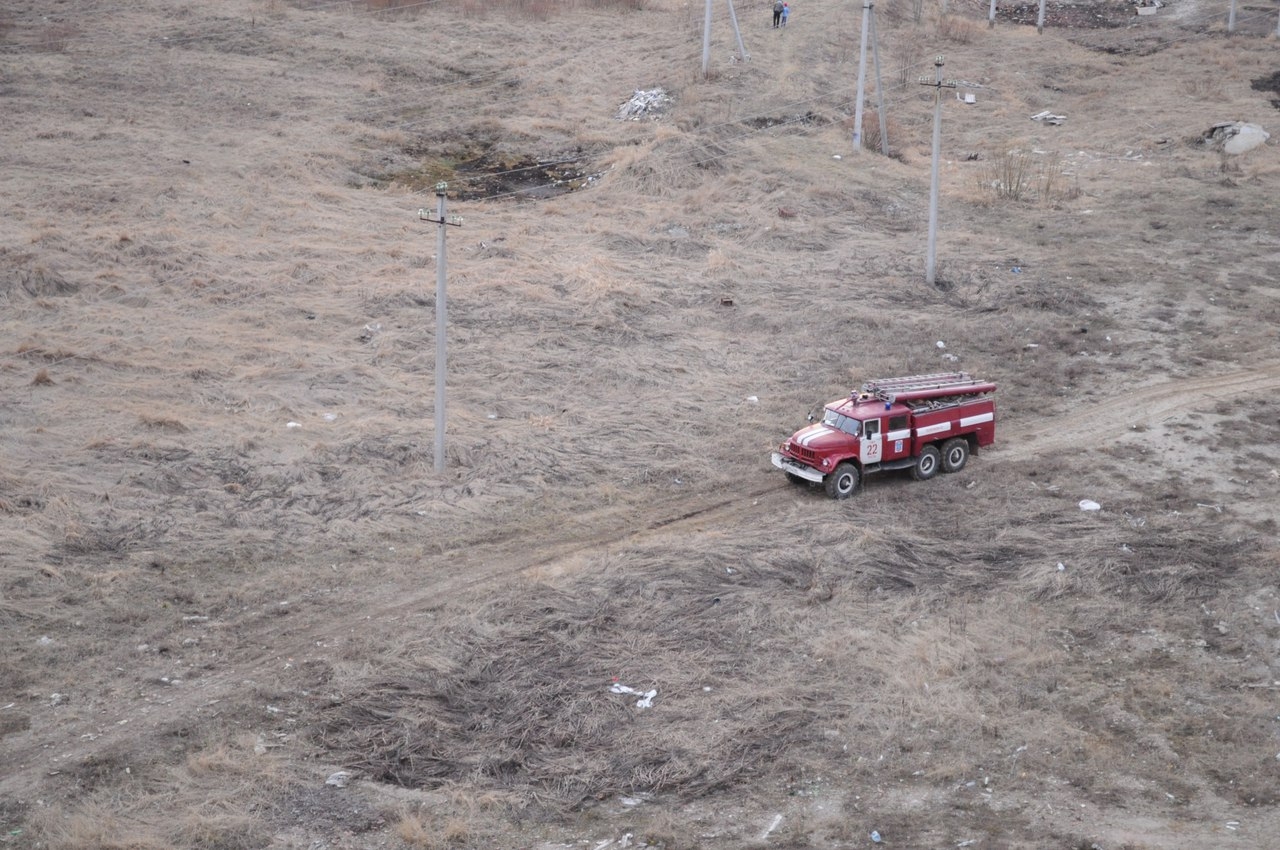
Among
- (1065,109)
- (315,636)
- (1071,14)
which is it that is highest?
(1071,14)

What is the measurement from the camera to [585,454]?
2123cm

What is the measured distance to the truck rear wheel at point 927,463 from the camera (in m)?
20.6

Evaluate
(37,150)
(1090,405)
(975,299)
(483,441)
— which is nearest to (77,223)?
(37,150)

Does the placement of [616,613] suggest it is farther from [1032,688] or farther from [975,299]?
[975,299]

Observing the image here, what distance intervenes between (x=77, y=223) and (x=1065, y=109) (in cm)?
3433

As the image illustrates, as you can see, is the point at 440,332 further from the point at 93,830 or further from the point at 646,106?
the point at 646,106

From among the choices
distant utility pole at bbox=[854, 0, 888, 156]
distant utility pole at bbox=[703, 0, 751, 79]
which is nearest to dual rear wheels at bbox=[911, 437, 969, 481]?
distant utility pole at bbox=[854, 0, 888, 156]

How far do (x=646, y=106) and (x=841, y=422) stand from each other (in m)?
25.1

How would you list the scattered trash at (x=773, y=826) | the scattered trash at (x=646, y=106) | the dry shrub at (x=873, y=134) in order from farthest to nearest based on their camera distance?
the scattered trash at (x=646, y=106) → the dry shrub at (x=873, y=134) → the scattered trash at (x=773, y=826)

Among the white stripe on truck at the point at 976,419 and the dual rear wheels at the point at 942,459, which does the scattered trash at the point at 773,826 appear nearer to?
the dual rear wheels at the point at 942,459

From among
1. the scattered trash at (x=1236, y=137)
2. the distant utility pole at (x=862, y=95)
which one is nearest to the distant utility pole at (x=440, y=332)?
the distant utility pole at (x=862, y=95)

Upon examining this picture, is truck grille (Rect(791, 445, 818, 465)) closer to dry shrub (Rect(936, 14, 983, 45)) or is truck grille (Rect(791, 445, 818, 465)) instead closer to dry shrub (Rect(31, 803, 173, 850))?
dry shrub (Rect(31, 803, 173, 850))

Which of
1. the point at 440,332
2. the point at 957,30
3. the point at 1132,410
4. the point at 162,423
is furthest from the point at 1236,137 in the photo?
the point at 162,423

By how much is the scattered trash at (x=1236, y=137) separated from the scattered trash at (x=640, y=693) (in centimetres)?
3272
